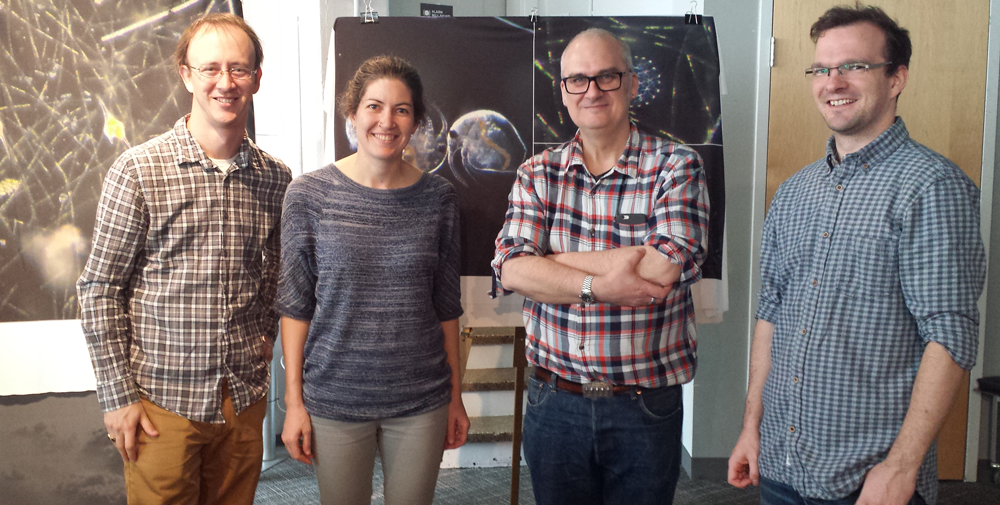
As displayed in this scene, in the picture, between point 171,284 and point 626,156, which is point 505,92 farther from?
point 171,284

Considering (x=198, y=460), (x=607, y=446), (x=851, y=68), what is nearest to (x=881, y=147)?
(x=851, y=68)

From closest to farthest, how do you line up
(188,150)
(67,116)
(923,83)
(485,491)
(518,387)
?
(188,150)
(67,116)
(518,387)
(923,83)
(485,491)

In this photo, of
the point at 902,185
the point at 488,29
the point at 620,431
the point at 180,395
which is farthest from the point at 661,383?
the point at 488,29

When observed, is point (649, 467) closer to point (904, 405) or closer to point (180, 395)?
point (904, 405)

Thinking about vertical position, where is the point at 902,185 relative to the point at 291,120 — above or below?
below

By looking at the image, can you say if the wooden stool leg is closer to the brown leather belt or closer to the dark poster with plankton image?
the brown leather belt

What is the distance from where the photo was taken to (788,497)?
1.41 meters

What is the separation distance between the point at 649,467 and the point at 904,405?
0.54 metres

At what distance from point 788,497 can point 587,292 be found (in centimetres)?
62

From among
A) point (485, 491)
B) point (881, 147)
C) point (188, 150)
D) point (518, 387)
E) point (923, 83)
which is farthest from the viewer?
point (485, 491)

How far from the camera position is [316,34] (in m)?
3.44

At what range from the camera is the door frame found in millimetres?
2918

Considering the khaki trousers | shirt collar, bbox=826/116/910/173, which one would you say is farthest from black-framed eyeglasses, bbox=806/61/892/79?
the khaki trousers

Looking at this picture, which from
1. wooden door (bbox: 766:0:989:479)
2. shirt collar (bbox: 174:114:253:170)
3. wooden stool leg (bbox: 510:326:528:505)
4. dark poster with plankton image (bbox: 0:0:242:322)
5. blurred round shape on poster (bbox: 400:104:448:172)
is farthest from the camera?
wooden door (bbox: 766:0:989:479)
